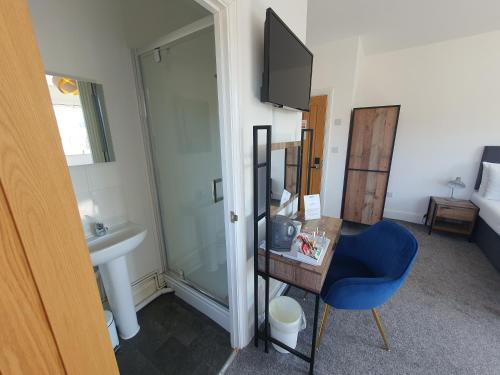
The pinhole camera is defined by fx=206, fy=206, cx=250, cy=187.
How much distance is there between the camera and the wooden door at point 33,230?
1.14ft

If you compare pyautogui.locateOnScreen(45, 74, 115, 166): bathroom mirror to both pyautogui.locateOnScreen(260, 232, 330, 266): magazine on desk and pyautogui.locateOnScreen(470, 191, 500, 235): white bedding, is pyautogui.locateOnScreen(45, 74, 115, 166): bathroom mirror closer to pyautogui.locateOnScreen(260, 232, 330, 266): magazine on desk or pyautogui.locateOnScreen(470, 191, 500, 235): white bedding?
pyautogui.locateOnScreen(260, 232, 330, 266): magazine on desk

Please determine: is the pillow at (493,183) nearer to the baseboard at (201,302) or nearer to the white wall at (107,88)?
the baseboard at (201,302)

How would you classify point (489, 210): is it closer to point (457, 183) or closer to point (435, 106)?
point (457, 183)

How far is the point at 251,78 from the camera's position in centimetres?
112

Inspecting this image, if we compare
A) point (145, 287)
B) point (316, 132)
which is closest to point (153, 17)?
point (145, 287)

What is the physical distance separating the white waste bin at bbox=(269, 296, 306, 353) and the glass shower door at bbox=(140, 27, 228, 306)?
407 millimetres

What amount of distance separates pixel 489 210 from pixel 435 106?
153 cm

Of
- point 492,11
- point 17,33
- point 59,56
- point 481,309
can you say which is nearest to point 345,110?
point 492,11

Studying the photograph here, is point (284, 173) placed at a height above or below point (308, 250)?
above

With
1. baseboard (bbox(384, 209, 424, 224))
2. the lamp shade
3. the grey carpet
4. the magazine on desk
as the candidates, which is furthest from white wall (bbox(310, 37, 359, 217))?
the magazine on desk

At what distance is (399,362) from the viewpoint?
51.9 inches

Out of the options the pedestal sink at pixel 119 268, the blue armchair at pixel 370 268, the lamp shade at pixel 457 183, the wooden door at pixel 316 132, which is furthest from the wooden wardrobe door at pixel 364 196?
the pedestal sink at pixel 119 268

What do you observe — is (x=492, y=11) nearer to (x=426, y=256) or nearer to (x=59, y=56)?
(x=426, y=256)

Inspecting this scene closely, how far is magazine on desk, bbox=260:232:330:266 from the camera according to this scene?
1.15m
